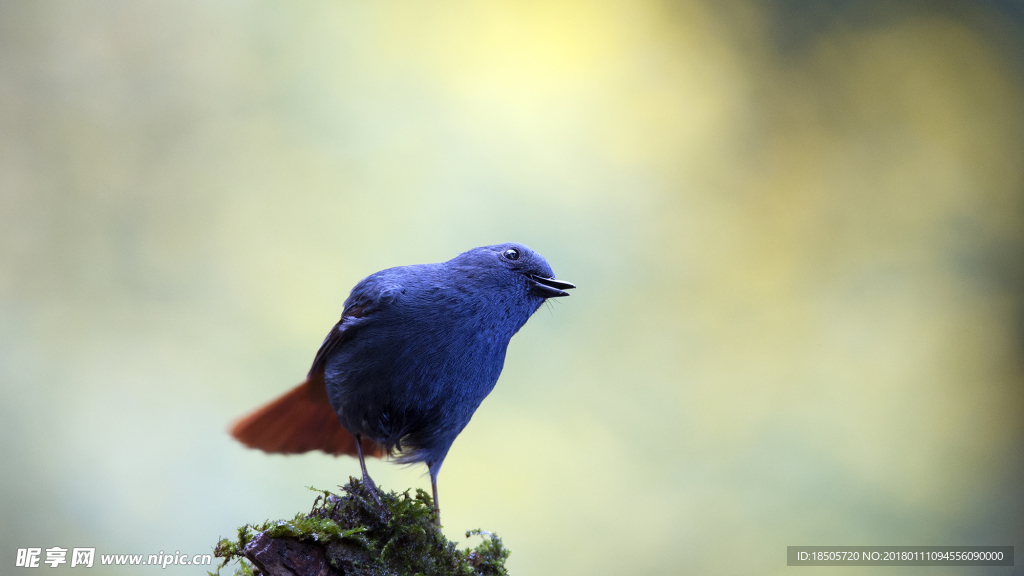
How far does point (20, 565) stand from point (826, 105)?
572 cm

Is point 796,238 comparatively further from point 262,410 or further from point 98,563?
point 98,563

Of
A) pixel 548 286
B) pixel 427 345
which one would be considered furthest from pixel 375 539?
pixel 548 286

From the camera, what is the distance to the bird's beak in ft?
8.77

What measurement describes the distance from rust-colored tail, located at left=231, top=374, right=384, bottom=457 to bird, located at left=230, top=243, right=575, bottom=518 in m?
0.23

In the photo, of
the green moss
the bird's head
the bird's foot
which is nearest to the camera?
the green moss

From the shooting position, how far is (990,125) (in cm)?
497

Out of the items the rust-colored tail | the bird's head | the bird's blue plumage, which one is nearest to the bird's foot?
the bird's blue plumage

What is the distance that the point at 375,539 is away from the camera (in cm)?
231

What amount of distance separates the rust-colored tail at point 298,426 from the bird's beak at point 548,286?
97 centimetres

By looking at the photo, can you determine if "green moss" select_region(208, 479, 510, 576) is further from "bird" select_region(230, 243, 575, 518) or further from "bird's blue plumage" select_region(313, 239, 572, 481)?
"bird's blue plumage" select_region(313, 239, 572, 481)

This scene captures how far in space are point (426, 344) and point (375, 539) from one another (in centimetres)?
66

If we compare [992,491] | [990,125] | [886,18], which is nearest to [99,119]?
[886,18]

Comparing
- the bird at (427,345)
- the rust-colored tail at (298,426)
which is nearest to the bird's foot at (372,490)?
the bird at (427,345)

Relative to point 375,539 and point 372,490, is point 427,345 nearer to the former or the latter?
point 372,490
